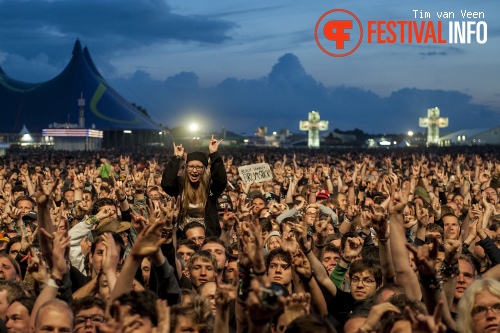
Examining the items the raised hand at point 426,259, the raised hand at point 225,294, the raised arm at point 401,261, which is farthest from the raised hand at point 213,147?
the raised hand at point 225,294

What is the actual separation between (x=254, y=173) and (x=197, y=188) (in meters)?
4.43

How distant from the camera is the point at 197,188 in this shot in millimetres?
9836

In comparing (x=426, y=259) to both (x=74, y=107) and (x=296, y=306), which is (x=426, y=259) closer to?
(x=296, y=306)

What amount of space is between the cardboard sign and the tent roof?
82.2 meters

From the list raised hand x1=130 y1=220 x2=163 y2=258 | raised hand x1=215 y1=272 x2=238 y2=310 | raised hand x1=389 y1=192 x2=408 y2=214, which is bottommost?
raised hand x1=215 y1=272 x2=238 y2=310

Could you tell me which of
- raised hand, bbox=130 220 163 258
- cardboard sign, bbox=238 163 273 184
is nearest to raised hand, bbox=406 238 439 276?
raised hand, bbox=130 220 163 258

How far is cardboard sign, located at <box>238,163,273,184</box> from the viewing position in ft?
46.2

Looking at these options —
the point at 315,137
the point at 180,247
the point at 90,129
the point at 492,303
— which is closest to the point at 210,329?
the point at 492,303

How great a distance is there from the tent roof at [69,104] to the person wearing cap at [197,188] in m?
86.4

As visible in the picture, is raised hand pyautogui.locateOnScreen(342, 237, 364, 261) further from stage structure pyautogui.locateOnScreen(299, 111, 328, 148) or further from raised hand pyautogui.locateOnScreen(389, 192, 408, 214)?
stage structure pyautogui.locateOnScreen(299, 111, 328, 148)

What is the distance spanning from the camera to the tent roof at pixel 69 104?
9800 cm

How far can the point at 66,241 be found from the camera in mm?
5887

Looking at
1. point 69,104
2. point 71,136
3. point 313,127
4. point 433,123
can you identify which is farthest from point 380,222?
point 313,127

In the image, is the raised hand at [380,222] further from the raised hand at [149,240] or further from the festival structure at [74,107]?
the festival structure at [74,107]
